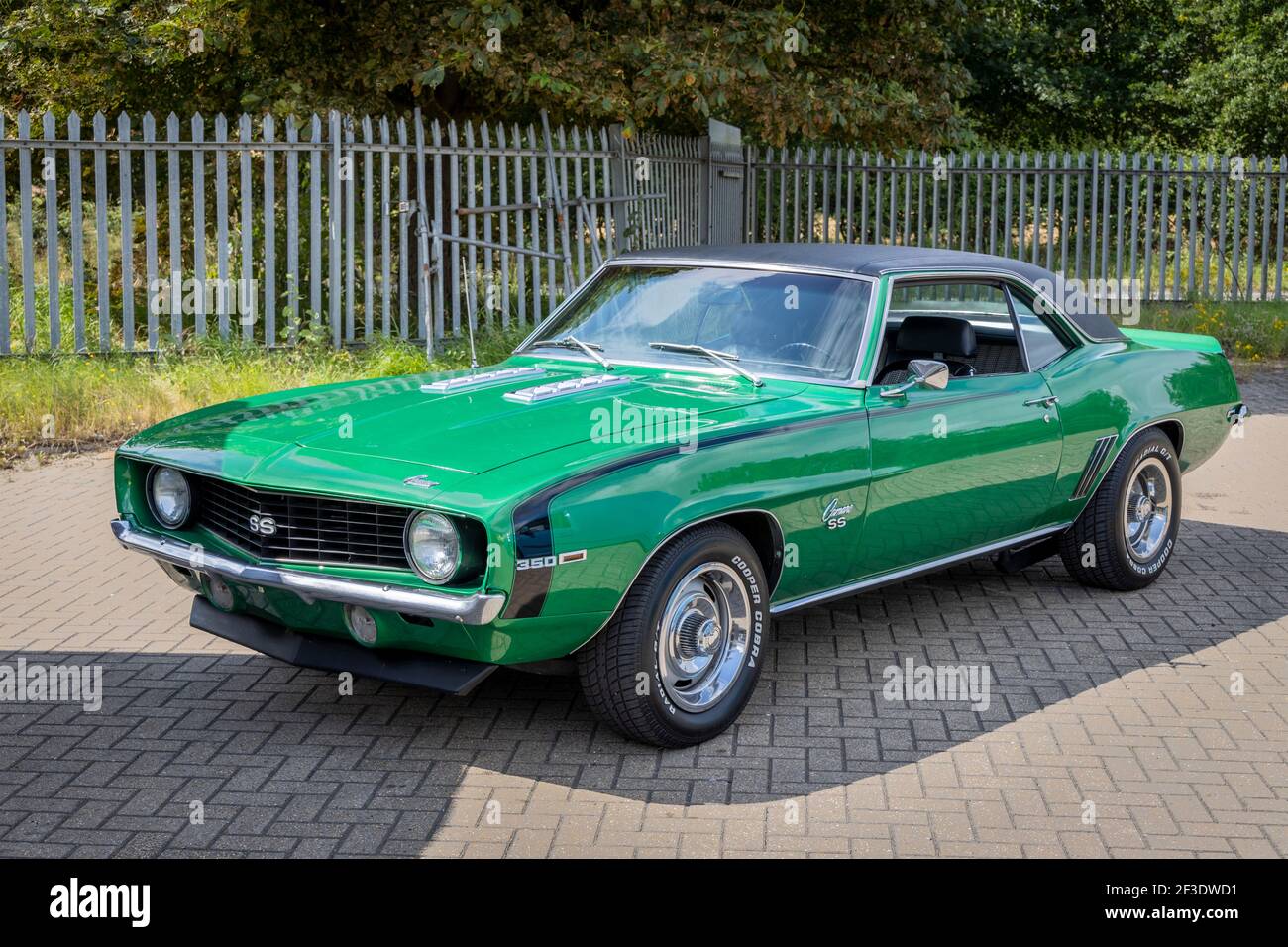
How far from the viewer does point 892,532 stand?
5742mm

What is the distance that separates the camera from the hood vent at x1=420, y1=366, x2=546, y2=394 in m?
5.87

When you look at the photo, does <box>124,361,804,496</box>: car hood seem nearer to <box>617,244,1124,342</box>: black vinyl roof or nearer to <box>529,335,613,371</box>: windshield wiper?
<box>529,335,613,371</box>: windshield wiper

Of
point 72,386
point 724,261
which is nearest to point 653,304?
point 724,261

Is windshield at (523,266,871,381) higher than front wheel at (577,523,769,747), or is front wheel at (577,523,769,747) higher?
windshield at (523,266,871,381)

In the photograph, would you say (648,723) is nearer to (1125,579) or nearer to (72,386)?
(1125,579)

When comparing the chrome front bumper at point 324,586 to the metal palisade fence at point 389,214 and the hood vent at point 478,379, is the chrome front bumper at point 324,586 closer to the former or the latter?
the hood vent at point 478,379

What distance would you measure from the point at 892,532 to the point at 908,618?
1.08m

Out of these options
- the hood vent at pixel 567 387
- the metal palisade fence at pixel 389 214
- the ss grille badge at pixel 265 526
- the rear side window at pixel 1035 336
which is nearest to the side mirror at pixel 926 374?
the rear side window at pixel 1035 336

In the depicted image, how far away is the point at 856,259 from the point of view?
623 cm

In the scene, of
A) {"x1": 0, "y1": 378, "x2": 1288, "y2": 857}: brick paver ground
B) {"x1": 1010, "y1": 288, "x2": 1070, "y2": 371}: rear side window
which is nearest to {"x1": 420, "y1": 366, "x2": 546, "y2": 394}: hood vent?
{"x1": 0, "y1": 378, "x2": 1288, "y2": 857}: brick paver ground

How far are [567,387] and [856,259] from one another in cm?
144

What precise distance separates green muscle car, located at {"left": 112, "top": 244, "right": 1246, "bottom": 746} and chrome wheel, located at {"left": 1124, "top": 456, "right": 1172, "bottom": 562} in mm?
31

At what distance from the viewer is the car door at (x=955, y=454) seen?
570cm

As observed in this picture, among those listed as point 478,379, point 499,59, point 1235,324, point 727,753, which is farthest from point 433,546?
point 1235,324
